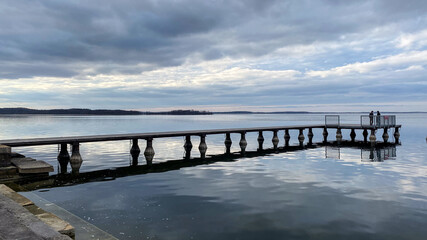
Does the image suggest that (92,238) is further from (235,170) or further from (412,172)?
(412,172)

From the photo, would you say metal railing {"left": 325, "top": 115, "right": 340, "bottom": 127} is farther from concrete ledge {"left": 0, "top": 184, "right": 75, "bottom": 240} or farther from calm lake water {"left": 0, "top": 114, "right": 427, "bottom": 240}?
concrete ledge {"left": 0, "top": 184, "right": 75, "bottom": 240}

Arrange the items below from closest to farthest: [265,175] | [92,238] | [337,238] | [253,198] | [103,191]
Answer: [92,238], [337,238], [253,198], [103,191], [265,175]

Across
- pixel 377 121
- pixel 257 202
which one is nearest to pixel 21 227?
pixel 257 202

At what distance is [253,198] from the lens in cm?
1338

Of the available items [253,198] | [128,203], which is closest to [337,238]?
[253,198]

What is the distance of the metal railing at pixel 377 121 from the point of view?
38312mm

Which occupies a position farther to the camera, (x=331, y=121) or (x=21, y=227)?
(x=331, y=121)

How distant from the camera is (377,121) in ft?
126

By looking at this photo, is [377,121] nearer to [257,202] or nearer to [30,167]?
[257,202]

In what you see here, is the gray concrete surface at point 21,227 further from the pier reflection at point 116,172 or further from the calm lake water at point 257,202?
the pier reflection at point 116,172

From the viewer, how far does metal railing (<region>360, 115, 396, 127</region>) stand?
3831cm

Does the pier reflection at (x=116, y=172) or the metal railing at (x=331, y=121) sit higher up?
the metal railing at (x=331, y=121)

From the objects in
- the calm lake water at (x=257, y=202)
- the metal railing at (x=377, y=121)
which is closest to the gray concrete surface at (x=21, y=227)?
the calm lake water at (x=257, y=202)

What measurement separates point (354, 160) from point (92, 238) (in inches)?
909
